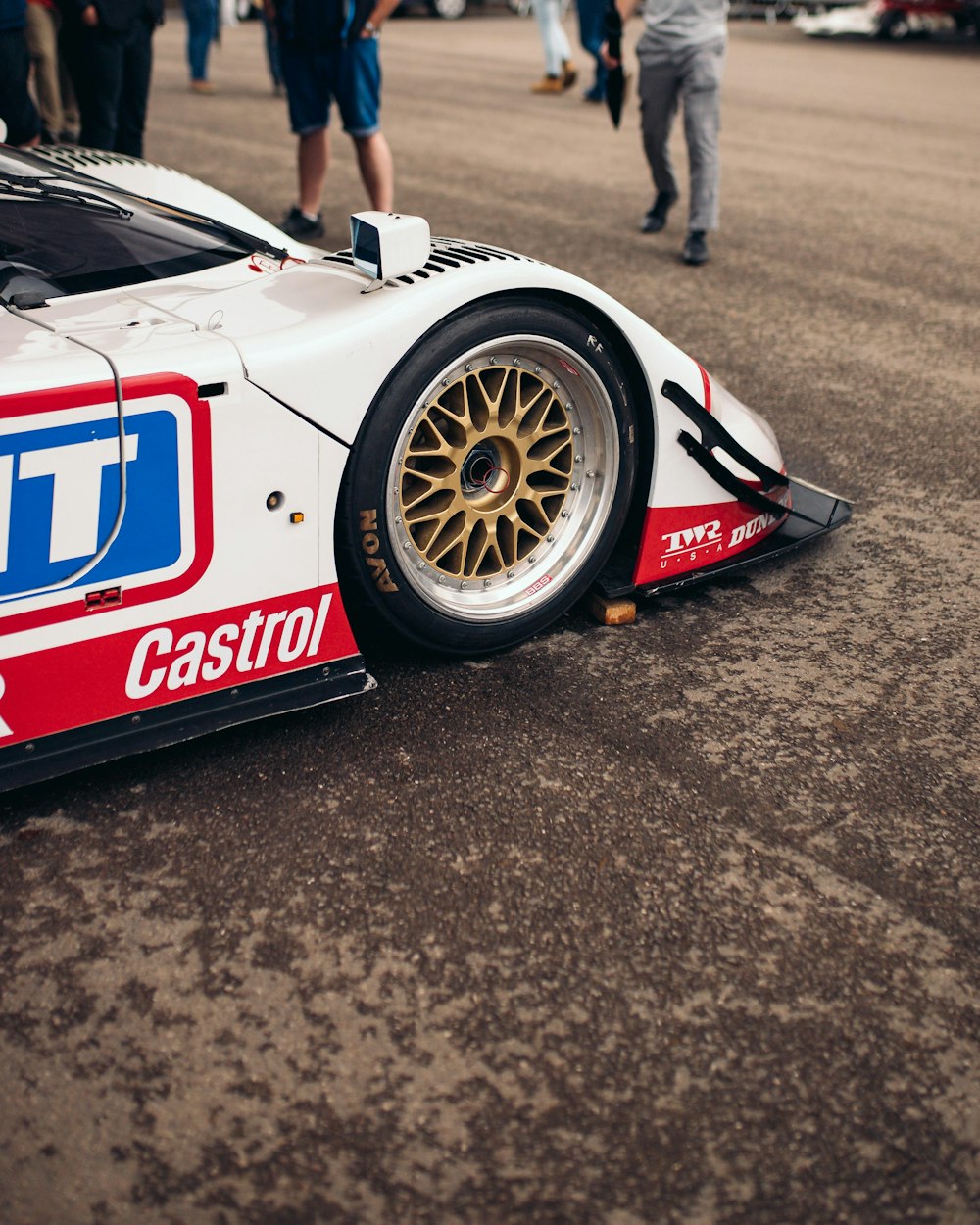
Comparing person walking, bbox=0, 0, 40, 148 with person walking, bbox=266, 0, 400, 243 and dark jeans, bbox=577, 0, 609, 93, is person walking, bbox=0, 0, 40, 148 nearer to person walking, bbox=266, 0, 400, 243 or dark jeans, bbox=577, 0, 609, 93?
Result: person walking, bbox=266, 0, 400, 243

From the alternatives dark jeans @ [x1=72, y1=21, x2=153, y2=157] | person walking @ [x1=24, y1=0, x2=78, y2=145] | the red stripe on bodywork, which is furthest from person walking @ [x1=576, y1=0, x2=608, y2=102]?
the red stripe on bodywork

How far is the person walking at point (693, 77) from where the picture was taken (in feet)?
20.2

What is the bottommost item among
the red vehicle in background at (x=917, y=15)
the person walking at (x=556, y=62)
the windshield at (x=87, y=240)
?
the windshield at (x=87, y=240)

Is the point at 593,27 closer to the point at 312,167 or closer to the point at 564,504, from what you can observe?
the point at 312,167

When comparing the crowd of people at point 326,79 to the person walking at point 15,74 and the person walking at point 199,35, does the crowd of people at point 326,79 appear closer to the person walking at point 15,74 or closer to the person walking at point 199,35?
the person walking at point 15,74

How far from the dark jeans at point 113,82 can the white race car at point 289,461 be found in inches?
129

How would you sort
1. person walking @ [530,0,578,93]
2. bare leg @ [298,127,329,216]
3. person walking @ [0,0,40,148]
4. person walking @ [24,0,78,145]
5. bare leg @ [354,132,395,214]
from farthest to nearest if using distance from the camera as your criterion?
person walking @ [530,0,578,93] < person walking @ [24,0,78,145] < bare leg @ [298,127,329,216] < bare leg @ [354,132,395,214] < person walking @ [0,0,40,148]

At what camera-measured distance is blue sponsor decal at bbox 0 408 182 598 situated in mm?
2018

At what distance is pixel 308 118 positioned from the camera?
6.15 metres

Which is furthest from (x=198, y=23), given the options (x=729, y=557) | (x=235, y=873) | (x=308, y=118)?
(x=235, y=873)

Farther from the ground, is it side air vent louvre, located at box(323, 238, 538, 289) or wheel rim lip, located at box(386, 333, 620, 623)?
side air vent louvre, located at box(323, 238, 538, 289)

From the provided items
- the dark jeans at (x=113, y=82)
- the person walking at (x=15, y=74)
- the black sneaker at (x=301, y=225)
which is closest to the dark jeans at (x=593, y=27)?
the black sneaker at (x=301, y=225)

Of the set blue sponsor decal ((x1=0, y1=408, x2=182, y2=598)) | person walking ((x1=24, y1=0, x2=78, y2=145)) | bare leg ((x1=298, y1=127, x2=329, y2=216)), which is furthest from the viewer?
person walking ((x1=24, y1=0, x2=78, y2=145))

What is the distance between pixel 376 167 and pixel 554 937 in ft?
16.1
